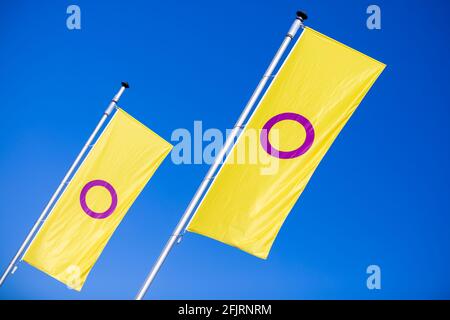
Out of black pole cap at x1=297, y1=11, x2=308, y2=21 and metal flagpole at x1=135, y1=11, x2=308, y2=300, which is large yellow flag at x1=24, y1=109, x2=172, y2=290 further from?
black pole cap at x1=297, y1=11, x2=308, y2=21

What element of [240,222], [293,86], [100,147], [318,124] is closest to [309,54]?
[293,86]

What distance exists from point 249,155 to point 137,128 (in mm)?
5884

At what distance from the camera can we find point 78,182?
1385cm

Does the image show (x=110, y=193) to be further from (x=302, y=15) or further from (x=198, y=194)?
(x=302, y=15)

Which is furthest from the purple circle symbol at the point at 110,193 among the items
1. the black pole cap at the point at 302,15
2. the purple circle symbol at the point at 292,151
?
the black pole cap at the point at 302,15

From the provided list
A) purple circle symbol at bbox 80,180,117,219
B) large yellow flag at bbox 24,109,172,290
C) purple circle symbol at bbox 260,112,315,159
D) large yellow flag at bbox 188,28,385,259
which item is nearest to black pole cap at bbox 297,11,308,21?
large yellow flag at bbox 188,28,385,259

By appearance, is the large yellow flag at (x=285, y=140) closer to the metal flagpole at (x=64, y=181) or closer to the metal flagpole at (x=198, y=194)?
the metal flagpole at (x=198, y=194)

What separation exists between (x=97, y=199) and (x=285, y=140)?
679 centimetres

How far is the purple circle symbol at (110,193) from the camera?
13547 millimetres

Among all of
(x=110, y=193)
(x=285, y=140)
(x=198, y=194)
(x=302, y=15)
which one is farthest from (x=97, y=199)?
(x=302, y=15)

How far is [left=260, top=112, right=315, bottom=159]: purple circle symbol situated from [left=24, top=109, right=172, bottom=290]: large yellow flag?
217 inches
